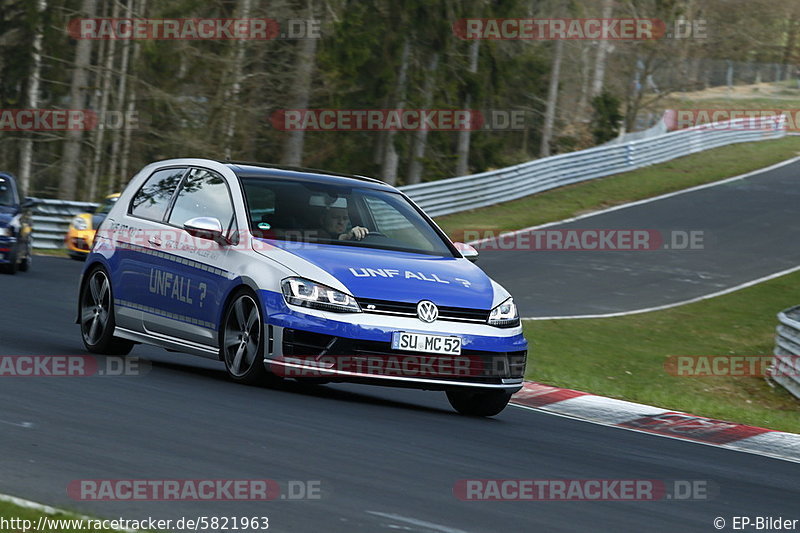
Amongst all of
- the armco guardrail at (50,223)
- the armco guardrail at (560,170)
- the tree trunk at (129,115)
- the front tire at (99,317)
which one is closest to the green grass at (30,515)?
the front tire at (99,317)

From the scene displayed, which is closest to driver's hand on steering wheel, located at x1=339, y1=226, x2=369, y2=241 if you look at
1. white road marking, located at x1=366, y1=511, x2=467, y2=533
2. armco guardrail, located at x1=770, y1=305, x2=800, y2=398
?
white road marking, located at x1=366, y1=511, x2=467, y2=533

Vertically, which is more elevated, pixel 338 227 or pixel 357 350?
pixel 338 227

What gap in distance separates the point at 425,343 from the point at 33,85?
34474 millimetres

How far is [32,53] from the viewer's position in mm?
39000

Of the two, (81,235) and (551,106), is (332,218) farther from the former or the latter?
(551,106)

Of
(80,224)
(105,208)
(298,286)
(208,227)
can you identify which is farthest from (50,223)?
(298,286)

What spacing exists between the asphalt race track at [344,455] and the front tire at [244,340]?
131 mm

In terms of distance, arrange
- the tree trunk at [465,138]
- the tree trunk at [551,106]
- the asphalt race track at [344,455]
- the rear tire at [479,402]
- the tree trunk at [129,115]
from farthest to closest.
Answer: the tree trunk at [551,106] → the tree trunk at [465,138] → the tree trunk at [129,115] → the rear tire at [479,402] → the asphalt race track at [344,455]

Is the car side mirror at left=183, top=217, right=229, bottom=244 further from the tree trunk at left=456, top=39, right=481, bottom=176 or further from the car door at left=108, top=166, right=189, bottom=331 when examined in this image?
the tree trunk at left=456, top=39, right=481, bottom=176

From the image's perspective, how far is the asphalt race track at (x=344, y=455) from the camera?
19.1 feet

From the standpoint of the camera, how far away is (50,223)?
2970cm

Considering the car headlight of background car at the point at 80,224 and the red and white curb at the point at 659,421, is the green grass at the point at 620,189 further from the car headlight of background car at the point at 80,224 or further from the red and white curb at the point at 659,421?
the red and white curb at the point at 659,421

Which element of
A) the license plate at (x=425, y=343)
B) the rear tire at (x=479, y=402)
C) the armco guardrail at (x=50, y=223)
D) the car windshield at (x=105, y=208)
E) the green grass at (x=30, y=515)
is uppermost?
the license plate at (x=425, y=343)

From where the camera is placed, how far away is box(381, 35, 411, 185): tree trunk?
40.8 meters
